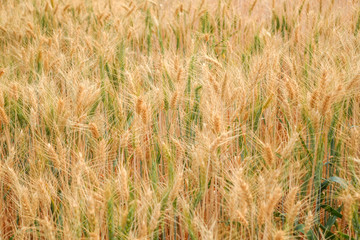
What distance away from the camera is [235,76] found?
153cm

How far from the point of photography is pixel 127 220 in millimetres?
934

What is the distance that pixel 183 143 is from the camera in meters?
1.33

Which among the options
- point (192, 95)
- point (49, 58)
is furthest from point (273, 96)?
point (49, 58)

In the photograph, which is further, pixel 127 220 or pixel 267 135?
pixel 267 135

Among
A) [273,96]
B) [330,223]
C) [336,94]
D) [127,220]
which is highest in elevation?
[336,94]

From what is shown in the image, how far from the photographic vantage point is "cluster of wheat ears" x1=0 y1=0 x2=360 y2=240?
965 mm

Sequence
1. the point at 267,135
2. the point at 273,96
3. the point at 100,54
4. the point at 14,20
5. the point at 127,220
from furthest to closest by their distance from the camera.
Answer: the point at 14,20 < the point at 100,54 < the point at 273,96 < the point at 267,135 < the point at 127,220

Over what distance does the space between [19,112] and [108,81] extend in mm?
397

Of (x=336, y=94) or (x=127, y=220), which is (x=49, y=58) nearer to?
(x=127, y=220)

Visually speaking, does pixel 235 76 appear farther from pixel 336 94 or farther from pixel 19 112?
pixel 19 112

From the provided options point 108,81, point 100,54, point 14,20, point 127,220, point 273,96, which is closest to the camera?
point 127,220

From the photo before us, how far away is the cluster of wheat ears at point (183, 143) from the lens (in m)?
0.96

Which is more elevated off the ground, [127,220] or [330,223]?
[127,220]

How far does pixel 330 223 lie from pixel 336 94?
0.39 meters
